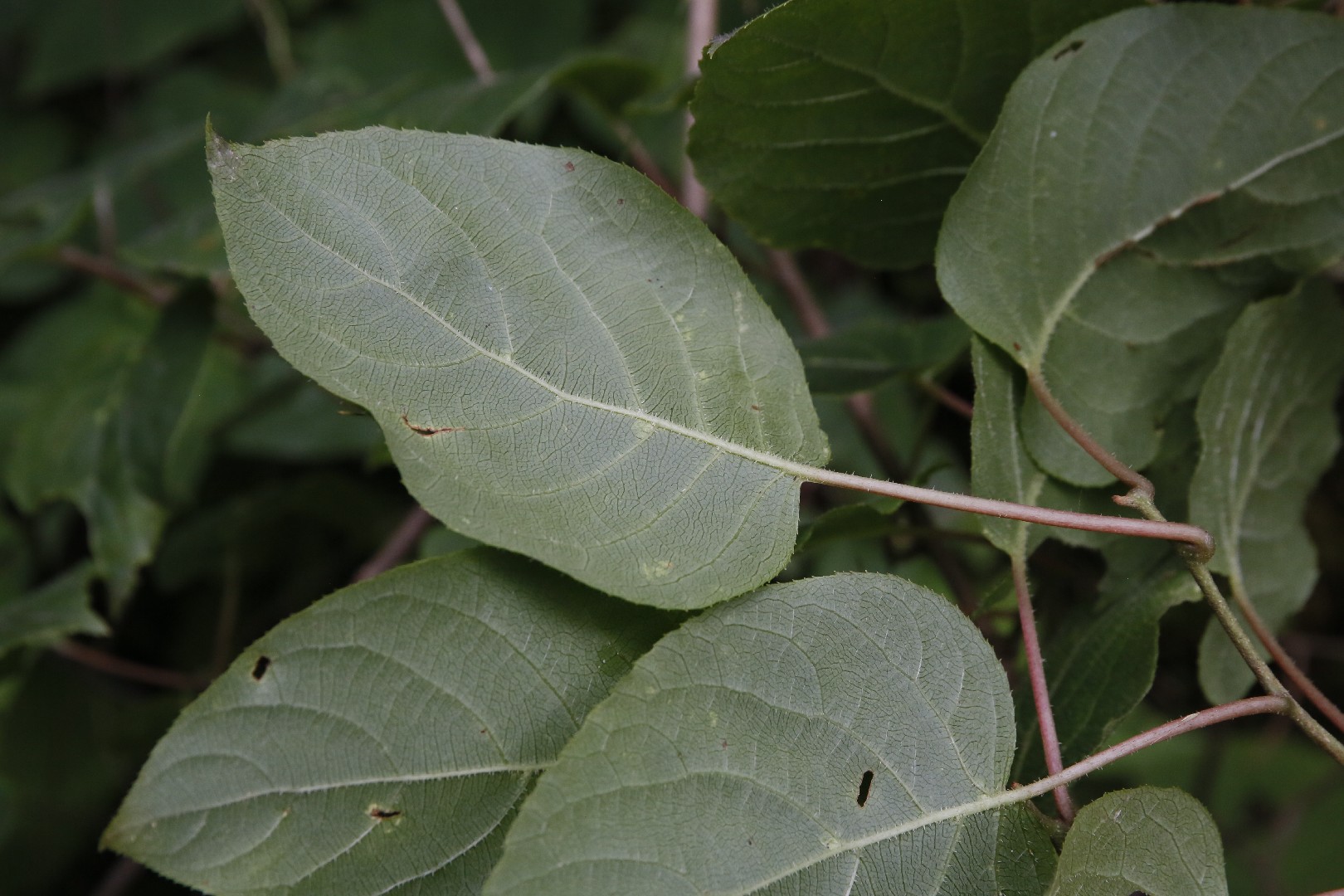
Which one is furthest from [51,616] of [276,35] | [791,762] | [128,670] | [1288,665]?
[276,35]

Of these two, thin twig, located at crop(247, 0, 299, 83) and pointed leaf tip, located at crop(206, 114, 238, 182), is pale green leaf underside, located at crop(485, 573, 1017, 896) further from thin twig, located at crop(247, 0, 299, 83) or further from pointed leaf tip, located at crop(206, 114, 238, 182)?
thin twig, located at crop(247, 0, 299, 83)

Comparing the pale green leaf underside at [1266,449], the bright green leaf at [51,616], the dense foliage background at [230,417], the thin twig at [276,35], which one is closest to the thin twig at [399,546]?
the dense foliage background at [230,417]

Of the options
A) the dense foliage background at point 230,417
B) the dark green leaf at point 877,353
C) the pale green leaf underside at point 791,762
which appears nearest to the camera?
the pale green leaf underside at point 791,762

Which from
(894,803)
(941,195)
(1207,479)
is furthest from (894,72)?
(894,803)

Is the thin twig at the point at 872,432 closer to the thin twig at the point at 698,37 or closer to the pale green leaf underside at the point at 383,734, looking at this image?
A: the thin twig at the point at 698,37

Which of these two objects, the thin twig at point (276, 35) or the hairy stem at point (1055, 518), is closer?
the hairy stem at point (1055, 518)

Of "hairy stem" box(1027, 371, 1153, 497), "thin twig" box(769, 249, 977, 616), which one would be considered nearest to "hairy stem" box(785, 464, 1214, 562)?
"hairy stem" box(1027, 371, 1153, 497)

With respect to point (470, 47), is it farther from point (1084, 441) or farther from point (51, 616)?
point (1084, 441)
